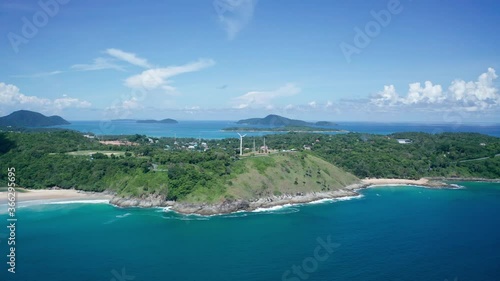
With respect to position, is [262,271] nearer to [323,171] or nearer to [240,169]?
[240,169]

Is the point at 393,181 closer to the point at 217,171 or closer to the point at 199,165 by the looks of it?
the point at 217,171

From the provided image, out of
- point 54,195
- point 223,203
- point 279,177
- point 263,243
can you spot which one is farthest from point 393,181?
point 54,195
